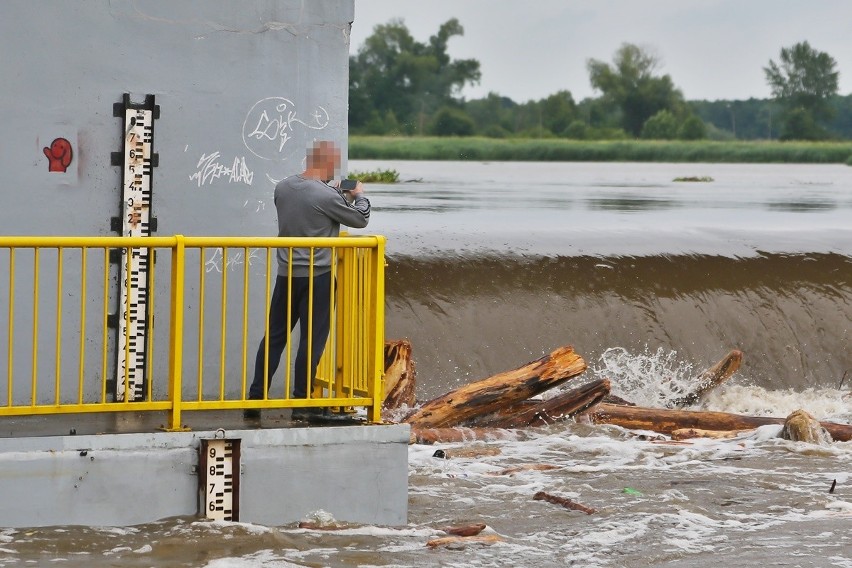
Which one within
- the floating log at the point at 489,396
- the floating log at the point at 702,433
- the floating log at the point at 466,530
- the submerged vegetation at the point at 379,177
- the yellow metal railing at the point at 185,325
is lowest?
the floating log at the point at 702,433

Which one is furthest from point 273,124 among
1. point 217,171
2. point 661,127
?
point 661,127

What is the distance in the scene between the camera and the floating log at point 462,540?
7.67m

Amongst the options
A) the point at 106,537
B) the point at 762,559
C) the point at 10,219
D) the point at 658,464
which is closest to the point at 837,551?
the point at 762,559

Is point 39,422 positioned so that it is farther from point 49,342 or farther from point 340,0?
point 340,0

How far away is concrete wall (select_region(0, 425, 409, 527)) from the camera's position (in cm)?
720

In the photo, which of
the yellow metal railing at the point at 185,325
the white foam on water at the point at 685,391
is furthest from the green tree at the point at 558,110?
the yellow metal railing at the point at 185,325

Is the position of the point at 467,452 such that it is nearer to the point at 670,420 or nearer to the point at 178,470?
the point at 670,420

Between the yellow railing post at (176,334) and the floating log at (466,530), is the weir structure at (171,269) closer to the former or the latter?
the yellow railing post at (176,334)

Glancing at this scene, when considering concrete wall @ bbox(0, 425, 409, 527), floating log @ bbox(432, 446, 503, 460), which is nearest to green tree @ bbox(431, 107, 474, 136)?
floating log @ bbox(432, 446, 503, 460)

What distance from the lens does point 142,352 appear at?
8.65 metres

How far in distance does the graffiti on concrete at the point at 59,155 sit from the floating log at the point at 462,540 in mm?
3396

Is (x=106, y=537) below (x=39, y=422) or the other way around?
below

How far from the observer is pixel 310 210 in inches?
328

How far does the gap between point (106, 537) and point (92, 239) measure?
5.54 feet
